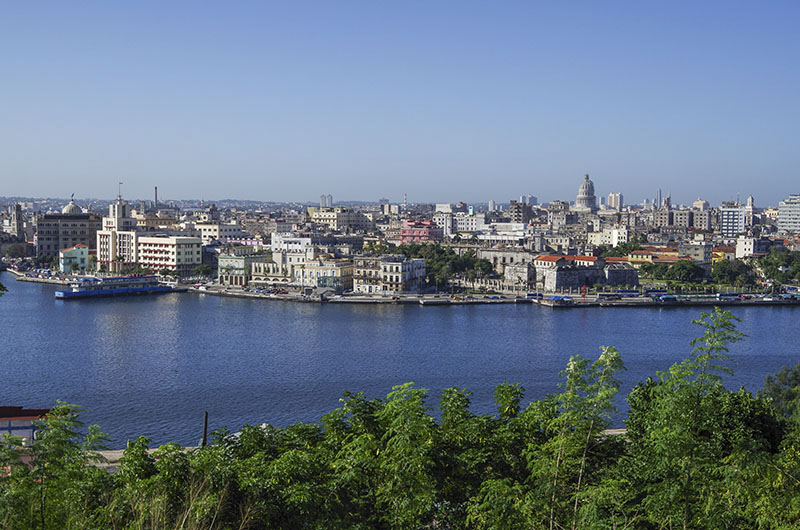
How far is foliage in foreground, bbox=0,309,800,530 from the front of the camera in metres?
3.10

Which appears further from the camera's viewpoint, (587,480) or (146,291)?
(146,291)

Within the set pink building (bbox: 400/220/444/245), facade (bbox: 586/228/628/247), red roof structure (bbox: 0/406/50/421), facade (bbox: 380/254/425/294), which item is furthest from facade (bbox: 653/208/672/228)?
red roof structure (bbox: 0/406/50/421)

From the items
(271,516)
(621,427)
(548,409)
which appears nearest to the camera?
(271,516)

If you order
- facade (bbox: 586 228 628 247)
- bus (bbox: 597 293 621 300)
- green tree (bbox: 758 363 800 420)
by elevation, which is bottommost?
bus (bbox: 597 293 621 300)

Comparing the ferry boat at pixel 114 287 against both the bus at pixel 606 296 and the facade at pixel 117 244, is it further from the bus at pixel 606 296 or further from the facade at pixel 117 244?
the bus at pixel 606 296

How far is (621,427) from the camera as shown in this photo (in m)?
6.62

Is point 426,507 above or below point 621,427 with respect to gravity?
above

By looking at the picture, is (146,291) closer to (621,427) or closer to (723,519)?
(621,427)

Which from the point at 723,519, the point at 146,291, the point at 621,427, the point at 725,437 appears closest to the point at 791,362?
the point at 621,427

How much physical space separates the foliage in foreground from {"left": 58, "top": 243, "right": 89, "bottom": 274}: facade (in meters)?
19.2

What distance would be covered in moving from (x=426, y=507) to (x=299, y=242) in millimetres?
18401

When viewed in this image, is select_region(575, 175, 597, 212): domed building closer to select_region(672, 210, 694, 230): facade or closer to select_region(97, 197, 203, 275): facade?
select_region(672, 210, 694, 230): facade

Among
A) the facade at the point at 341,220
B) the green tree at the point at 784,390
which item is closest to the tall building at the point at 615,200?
the facade at the point at 341,220

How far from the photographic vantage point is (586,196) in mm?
47969
